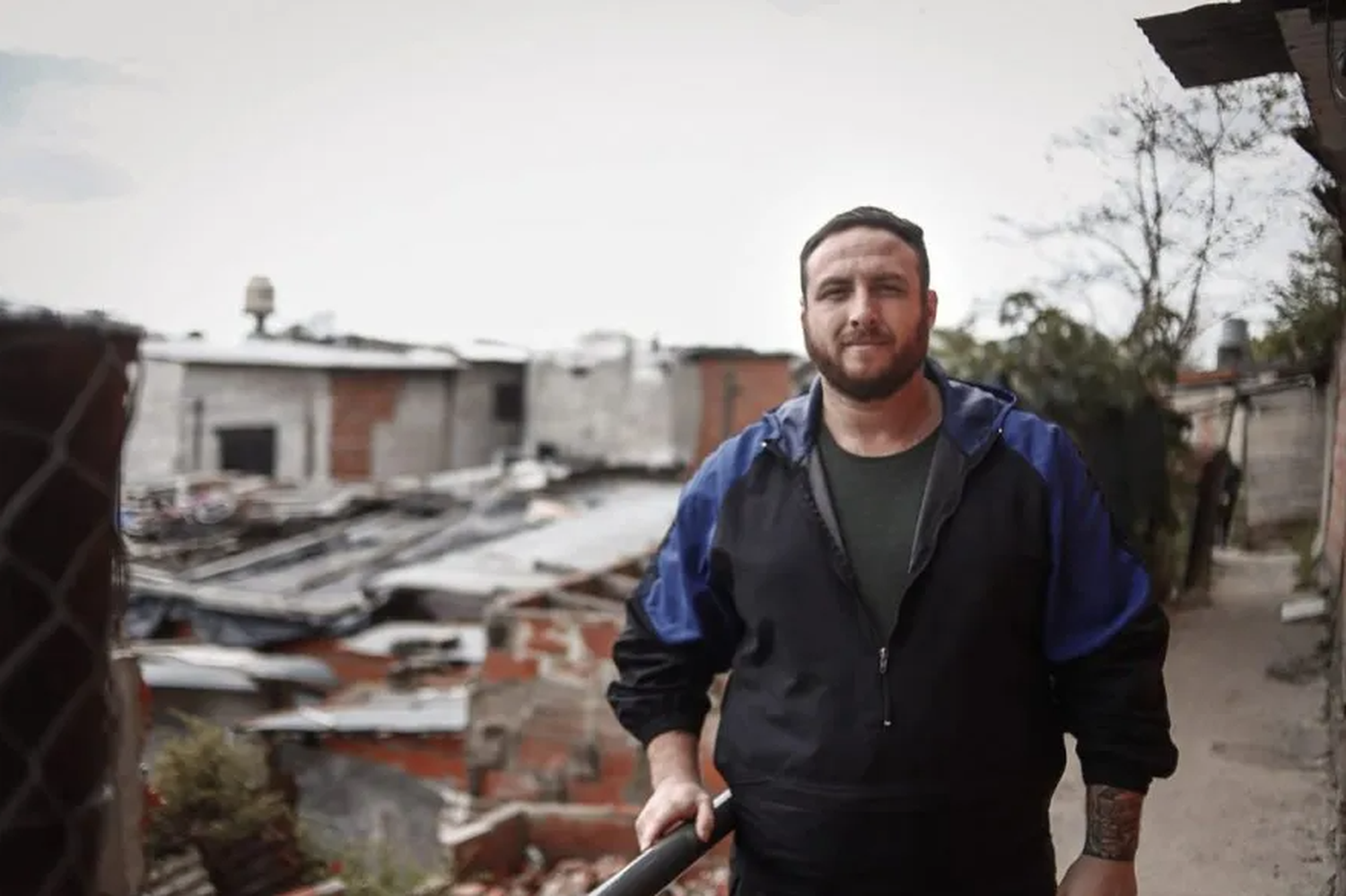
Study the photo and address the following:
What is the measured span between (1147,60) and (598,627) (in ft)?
7.40

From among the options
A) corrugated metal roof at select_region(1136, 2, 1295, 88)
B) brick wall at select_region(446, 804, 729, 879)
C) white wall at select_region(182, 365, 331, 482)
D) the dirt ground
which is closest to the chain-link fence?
the dirt ground

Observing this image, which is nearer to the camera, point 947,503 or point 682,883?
point 947,503

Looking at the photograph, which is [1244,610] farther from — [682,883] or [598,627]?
[598,627]

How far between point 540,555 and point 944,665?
425 cm

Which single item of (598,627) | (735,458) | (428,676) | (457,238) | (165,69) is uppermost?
(165,69)

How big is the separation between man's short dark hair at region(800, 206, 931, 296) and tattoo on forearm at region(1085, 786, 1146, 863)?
39 centimetres

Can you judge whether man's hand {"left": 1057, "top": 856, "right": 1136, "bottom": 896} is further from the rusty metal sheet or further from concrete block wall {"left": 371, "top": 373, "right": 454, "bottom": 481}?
concrete block wall {"left": 371, "top": 373, "right": 454, "bottom": 481}

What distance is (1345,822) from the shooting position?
1371 mm

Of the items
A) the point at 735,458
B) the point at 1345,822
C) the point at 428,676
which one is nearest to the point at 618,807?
the point at 428,676

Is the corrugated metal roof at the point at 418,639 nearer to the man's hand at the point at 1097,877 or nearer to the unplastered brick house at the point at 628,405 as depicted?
the unplastered brick house at the point at 628,405

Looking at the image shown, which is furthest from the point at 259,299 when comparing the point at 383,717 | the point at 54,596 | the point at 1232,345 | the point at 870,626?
the point at 54,596

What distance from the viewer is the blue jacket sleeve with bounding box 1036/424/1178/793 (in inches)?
33.7

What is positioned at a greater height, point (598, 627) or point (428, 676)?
point (598, 627)

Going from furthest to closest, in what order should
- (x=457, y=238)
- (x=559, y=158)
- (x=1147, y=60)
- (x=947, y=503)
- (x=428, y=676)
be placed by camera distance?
1. (x=428, y=676)
2. (x=457, y=238)
3. (x=559, y=158)
4. (x=1147, y=60)
5. (x=947, y=503)
